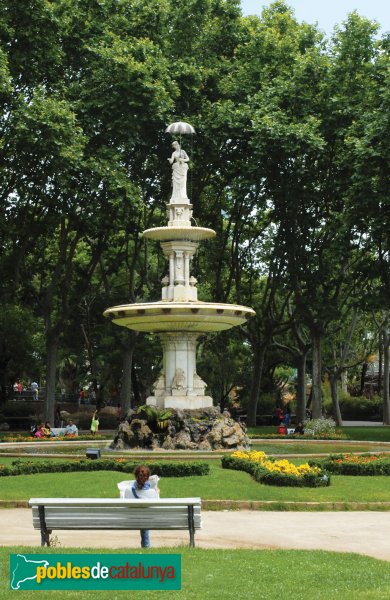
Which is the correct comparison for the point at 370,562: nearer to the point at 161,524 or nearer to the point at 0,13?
the point at 161,524

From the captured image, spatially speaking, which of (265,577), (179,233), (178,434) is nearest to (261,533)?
(265,577)

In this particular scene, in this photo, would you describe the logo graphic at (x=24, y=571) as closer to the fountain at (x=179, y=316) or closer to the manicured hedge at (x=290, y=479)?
the manicured hedge at (x=290, y=479)

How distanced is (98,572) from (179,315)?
1840 centimetres

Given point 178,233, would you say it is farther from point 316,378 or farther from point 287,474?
point 316,378

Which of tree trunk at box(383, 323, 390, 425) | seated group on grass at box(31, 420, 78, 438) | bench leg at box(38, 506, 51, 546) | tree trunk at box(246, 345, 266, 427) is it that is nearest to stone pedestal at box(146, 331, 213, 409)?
seated group on grass at box(31, 420, 78, 438)

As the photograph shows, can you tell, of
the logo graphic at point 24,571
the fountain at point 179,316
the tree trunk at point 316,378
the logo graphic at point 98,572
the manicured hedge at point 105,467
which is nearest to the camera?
the logo graphic at point 98,572

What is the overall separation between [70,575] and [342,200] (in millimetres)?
31513

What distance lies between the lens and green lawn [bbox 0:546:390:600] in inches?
302

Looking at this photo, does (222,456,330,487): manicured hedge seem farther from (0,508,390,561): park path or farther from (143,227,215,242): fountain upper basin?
(143,227,215,242): fountain upper basin

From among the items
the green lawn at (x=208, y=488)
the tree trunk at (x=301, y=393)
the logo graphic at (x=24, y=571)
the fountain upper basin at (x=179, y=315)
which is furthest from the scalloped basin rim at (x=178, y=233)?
the logo graphic at (x=24, y=571)

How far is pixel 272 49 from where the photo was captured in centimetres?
3816

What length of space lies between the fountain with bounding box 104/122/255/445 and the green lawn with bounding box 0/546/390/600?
1554 centimetres

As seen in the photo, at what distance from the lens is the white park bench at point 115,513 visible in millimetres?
10156

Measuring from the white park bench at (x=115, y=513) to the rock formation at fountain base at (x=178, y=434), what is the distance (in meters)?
14.1
